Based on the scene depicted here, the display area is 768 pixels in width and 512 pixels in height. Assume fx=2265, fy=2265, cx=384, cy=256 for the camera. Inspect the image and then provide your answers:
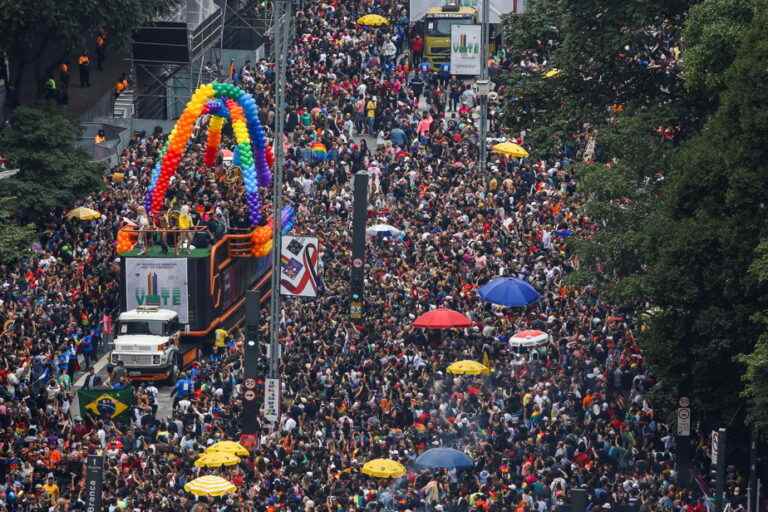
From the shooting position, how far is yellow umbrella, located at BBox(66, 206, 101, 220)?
208ft

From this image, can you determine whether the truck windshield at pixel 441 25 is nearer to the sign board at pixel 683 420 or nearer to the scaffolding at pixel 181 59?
the scaffolding at pixel 181 59

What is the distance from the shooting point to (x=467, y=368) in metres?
51.2

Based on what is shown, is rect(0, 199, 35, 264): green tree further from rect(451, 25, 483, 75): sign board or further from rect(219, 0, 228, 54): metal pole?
rect(219, 0, 228, 54): metal pole

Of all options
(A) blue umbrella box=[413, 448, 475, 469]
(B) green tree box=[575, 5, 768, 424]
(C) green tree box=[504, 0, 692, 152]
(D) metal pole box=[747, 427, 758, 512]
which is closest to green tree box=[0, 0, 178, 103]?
(C) green tree box=[504, 0, 692, 152]

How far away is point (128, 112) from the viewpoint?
77.8m

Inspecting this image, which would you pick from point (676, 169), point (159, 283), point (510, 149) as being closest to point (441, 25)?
point (510, 149)

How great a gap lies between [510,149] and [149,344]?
17401mm

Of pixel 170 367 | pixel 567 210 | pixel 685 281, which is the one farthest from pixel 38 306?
pixel 685 281

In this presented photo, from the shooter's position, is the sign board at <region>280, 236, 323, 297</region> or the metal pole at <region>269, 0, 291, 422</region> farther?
the sign board at <region>280, 236, 323, 297</region>

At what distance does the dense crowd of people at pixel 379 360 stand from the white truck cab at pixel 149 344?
3.92ft

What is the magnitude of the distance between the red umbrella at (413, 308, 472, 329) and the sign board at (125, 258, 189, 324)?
21.0ft

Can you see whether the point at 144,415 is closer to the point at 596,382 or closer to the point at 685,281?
the point at 596,382

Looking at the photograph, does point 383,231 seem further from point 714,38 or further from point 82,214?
point 714,38

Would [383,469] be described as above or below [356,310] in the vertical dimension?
below
